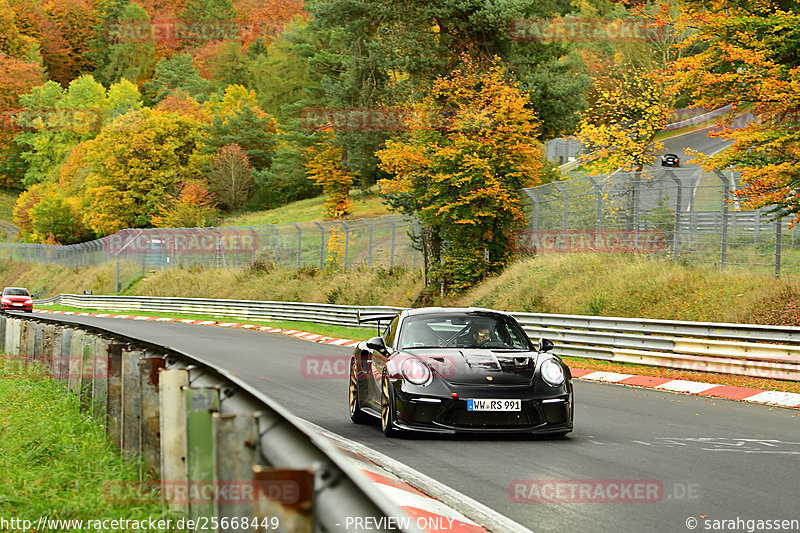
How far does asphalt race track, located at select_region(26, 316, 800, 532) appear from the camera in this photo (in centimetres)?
657

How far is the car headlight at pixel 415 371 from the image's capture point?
9812 mm

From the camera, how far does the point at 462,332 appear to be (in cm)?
1116

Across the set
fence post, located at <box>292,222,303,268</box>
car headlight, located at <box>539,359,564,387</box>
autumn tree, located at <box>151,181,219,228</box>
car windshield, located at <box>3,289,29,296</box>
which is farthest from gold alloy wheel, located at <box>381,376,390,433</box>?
autumn tree, located at <box>151,181,219,228</box>

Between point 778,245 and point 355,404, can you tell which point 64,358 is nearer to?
point 355,404

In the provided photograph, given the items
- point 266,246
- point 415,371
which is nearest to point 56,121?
point 266,246

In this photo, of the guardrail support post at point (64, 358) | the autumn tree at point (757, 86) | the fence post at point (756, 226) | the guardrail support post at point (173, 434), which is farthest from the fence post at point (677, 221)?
the guardrail support post at point (173, 434)

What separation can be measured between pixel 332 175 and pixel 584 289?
55.4 m

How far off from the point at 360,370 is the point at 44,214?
90136mm

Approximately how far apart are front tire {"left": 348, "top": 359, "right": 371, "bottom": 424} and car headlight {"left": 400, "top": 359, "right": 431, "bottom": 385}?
4.84ft

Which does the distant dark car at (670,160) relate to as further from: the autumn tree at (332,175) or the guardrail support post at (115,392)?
the guardrail support post at (115,392)

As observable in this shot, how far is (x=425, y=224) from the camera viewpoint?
33094mm

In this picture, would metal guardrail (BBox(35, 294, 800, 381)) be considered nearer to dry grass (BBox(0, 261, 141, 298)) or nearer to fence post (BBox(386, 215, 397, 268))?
fence post (BBox(386, 215, 397, 268))

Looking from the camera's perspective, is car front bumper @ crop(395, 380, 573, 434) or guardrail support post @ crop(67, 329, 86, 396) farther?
car front bumper @ crop(395, 380, 573, 434)

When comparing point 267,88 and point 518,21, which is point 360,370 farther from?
point 267,88
